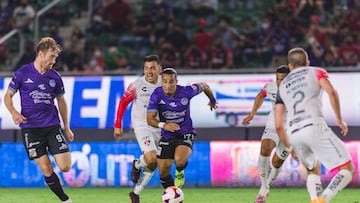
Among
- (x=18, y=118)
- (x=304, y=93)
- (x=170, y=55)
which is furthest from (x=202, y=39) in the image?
(x=304, y=93)

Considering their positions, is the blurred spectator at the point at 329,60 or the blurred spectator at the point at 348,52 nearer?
the blurred spectator at the point at 329,60

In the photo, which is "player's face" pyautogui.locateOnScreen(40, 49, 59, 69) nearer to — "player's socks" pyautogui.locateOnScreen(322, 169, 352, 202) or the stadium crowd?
"player's socks" pyautogui.locateOnScreen(322, 169, 352, 202)

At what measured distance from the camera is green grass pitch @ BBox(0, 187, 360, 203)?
16609 millimetres

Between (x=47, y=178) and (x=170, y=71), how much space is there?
2156 mm

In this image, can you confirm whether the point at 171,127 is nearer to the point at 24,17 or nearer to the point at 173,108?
the point at 173,108

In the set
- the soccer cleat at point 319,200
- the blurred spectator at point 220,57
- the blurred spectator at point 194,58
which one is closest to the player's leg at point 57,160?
the soccer cleat at point 319,200

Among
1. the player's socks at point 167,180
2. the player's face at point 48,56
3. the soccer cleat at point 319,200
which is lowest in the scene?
the player's socks at point 167,180

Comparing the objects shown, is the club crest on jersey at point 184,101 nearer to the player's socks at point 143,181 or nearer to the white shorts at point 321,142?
the player's socks at point 143,181

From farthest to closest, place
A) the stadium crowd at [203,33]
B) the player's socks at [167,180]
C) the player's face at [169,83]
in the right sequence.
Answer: the stadium crowd at [203,33]
the player's socks at [167,180]
the player's face at [169,83]

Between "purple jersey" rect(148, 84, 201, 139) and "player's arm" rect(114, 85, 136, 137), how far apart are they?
0.92 m

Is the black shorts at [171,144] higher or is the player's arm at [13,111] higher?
the player's arm at [13,111]

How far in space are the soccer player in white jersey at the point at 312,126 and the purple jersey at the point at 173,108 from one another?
2232mm

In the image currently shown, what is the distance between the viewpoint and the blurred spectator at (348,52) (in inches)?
870

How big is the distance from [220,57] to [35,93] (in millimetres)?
9519
